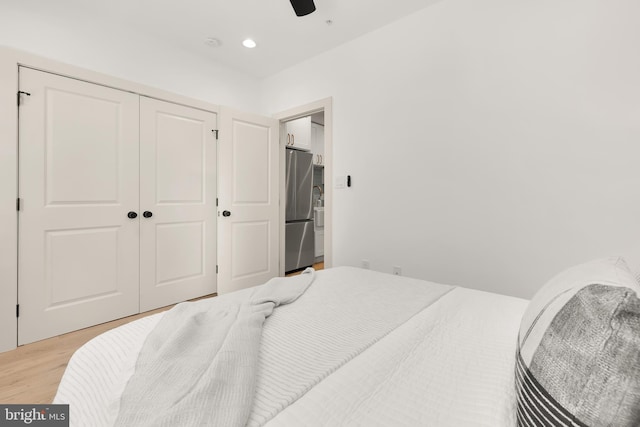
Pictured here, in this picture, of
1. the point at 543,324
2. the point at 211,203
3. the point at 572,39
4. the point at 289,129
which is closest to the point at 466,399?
Answer: the point at 543,324

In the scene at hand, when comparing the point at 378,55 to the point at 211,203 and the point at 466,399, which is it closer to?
the point at 211,203

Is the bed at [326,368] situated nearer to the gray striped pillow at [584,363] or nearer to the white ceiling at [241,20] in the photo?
the gray striped pillow at [584,363]

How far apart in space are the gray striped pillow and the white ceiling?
2.69 metres

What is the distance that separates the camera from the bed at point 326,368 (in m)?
0.61

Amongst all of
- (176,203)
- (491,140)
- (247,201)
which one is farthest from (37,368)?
(491,140)

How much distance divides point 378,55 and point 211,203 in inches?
92.3

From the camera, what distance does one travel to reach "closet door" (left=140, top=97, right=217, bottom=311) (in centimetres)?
281

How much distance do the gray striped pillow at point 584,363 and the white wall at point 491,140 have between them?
160 centimetres

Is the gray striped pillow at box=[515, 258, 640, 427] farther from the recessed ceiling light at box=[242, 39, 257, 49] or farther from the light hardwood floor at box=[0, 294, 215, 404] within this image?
the recessed ceiling light at box=[242, 39, 257, 49]

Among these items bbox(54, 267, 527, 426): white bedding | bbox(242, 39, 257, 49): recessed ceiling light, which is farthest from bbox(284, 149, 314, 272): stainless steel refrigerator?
bbox(54, 267, 527, 426): white bedding

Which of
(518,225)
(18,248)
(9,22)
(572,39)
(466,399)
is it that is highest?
(9,22)

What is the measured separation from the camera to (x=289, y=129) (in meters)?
4.36

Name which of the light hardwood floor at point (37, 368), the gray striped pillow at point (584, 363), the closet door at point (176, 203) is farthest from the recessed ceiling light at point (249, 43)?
the gray striped pillow at point (584, 363)

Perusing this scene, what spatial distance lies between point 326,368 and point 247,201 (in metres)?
2.82
